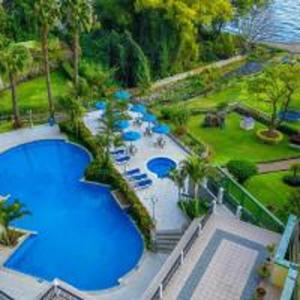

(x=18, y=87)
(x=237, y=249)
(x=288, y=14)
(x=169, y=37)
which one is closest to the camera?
(x=237, y=249)

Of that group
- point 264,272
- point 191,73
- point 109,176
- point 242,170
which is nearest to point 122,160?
point 109,176

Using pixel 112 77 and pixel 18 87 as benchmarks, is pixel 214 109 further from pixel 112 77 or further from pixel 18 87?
pixel 18 87

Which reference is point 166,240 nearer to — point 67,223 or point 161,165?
point 67,223

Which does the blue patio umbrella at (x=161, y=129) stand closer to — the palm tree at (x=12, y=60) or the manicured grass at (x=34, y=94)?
the palm tree at (x=12, y=60)

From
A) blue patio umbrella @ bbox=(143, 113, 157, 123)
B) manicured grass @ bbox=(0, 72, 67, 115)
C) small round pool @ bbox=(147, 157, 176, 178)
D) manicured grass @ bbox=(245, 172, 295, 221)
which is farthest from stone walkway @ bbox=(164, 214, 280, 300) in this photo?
manicured grass @ bbox=(0, 72, 67, 115)

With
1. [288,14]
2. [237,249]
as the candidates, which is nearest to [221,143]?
[237,249]

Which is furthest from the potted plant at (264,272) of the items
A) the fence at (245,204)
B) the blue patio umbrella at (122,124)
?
the blue patio umbrella at (122,124)
